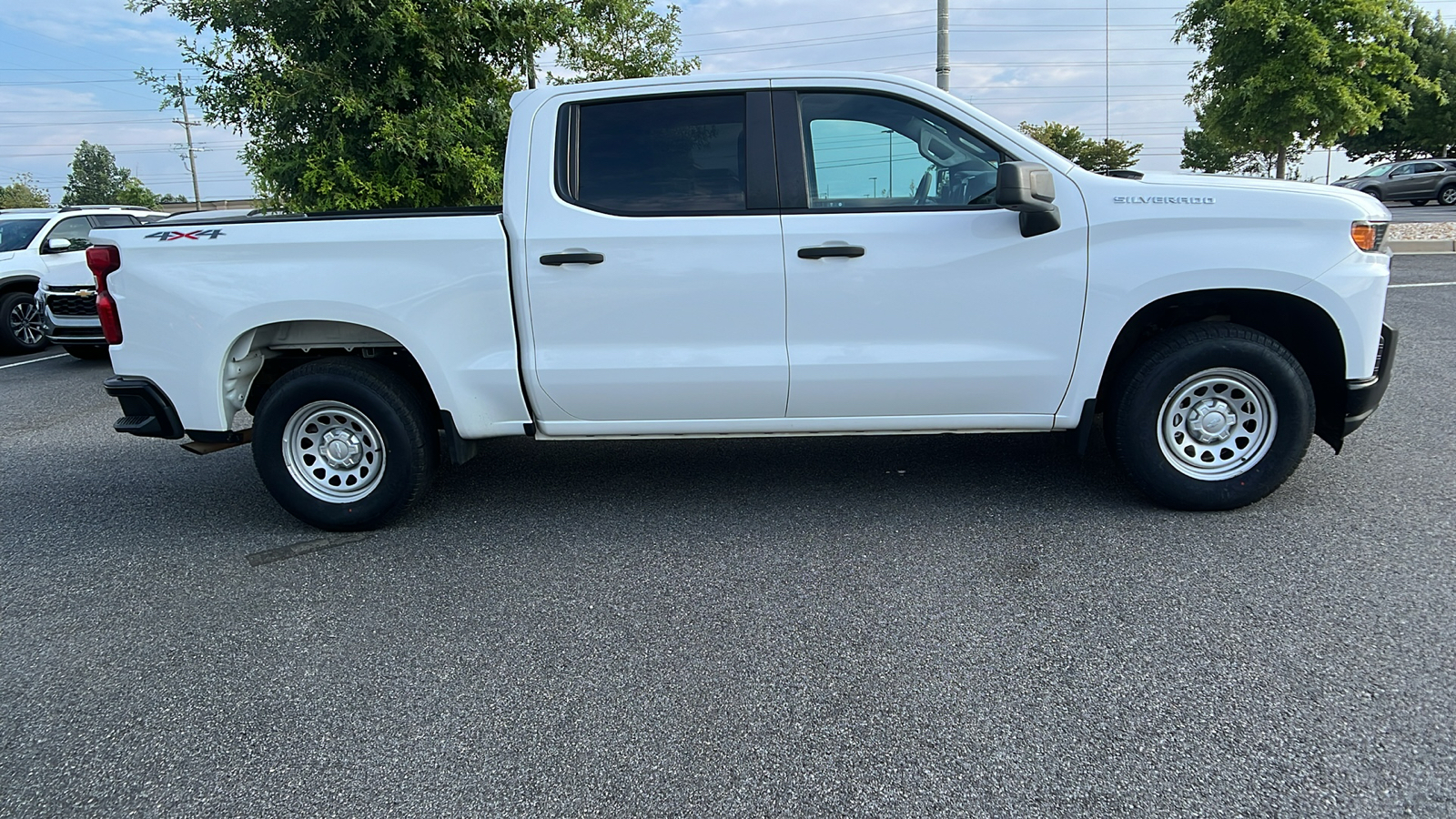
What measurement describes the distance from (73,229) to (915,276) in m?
12.0

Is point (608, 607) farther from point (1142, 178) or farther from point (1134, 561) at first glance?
point (1142, 178)

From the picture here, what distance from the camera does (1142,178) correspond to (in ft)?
14.0

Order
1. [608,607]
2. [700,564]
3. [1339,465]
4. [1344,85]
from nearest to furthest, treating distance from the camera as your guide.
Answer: [608,607] → [700,564] → [1339,465] → [1344,85]

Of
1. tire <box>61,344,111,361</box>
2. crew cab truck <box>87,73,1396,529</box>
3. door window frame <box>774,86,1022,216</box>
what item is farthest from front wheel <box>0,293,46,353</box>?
door window frame <box>774,86,1022,216</box>

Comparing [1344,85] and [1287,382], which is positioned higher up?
[1344,85]

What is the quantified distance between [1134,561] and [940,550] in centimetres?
78

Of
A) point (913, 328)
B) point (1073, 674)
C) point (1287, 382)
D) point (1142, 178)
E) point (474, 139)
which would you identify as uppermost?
point (474, 139)

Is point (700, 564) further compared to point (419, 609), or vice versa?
point (700, 564)

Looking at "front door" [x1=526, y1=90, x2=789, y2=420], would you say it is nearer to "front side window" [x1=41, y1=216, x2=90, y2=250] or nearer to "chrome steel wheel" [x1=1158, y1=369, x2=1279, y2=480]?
"chrome steel wheel" [x1=1158, y1=369, x2=1279, y2=480]

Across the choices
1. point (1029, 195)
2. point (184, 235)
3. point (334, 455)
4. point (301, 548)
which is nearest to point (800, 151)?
point (1029, 195)

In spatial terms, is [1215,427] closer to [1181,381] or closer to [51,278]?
[1181,381]

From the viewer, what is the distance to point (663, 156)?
425cm

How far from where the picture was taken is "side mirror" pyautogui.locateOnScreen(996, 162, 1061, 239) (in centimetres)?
377

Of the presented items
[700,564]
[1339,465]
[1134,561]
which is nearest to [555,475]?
[700,564]
